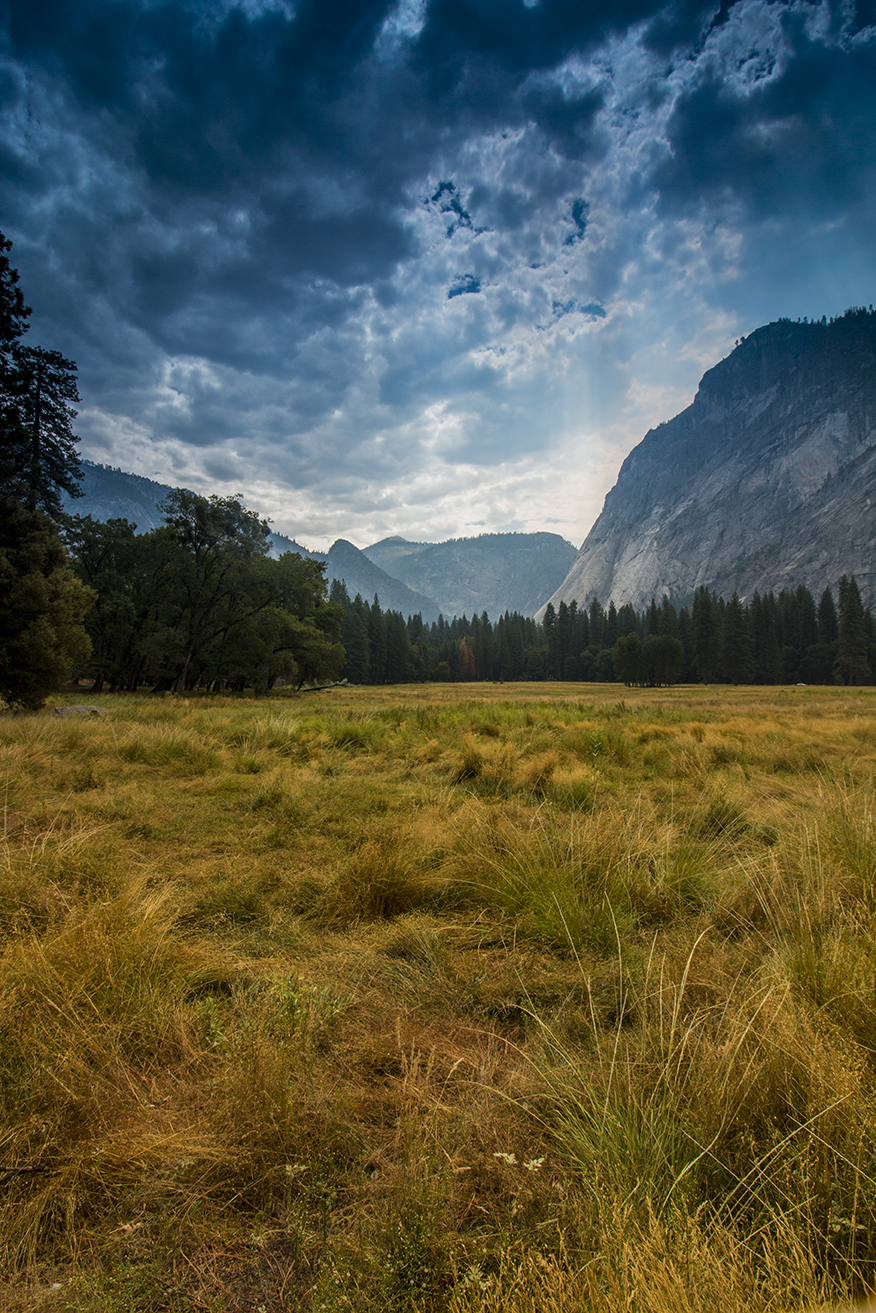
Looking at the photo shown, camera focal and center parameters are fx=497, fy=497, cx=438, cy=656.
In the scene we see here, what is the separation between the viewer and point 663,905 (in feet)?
9.72

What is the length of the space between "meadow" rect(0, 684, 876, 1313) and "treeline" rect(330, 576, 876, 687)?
182 feet

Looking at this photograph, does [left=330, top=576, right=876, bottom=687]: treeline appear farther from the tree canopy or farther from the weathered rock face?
the weathered rock face

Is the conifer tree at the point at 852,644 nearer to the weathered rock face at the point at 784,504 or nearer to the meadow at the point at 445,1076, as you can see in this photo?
the weathered rock face at the point at 784,504

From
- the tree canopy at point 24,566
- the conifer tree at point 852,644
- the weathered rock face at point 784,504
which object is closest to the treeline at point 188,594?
the tree canopy at point 24,566

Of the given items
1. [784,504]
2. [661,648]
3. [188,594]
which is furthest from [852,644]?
[784,504]

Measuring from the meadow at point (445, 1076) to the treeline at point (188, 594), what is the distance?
29.7 metres

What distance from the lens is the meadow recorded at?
105 centimetres

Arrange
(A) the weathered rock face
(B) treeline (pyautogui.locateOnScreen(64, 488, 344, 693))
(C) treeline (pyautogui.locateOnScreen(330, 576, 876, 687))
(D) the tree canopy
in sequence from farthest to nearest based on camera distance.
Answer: (A) the weathered rock face, (C) treeline (pyautogui.locateOnScreen(330, 576, 876, 687)), (B) treeline (pyautogui.locateOnScreen(64, 488, 344, 693)), (D) the tree canopy

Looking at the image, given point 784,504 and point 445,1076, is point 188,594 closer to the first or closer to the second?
point 445,1076

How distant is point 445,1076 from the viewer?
175 centimetres

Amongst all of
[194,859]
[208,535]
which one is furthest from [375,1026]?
[208,535]

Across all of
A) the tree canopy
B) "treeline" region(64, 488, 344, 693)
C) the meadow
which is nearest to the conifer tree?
"treeline" region(64, 488, 344, 693)

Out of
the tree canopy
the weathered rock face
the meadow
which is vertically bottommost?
the meadow

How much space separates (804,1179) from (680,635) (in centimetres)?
8890
